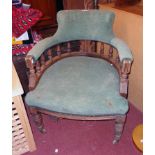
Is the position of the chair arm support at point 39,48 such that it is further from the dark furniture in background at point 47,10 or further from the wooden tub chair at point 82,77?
the dark furniture in background at point 47,10

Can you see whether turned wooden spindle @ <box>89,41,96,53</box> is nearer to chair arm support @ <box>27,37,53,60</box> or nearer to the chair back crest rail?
the chair back crest rail

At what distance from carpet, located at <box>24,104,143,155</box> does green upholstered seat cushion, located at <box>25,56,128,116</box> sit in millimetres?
384

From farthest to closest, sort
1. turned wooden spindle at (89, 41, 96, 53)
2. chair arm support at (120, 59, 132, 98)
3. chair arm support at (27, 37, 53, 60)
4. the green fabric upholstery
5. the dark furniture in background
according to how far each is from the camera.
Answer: the dark furniture in background < turned wooden spindle at (89, 41, 96, 53) < the green fabric upholstery < chair arm support at (27, 37, 53, 60) < chair arm support at (120, 59, 132, 98)

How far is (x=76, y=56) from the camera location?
165cm

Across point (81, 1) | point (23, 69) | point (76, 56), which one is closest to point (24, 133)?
point (23, 69)

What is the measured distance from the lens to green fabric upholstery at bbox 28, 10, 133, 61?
1.45m

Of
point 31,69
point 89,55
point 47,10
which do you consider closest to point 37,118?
point 31,69

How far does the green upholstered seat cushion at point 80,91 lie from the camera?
3.90 feet

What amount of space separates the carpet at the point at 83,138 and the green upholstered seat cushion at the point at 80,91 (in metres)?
0.38

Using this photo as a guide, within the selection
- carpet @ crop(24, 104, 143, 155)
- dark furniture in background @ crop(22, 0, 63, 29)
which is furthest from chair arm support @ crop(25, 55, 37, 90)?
dark furniture in background @ crop(22, 0, 63, 29)

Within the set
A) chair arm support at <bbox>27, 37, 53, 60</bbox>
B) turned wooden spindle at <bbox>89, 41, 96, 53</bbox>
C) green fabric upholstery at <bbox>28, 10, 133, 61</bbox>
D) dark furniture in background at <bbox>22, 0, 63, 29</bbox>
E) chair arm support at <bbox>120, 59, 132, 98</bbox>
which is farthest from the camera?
dark furniture in background at <bbox>22, 0, 63, 29</bbox>

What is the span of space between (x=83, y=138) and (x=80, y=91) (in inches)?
17.8

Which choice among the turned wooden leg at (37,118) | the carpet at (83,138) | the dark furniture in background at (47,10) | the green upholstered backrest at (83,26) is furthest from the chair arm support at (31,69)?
the dark furniture in background at (47,10)
